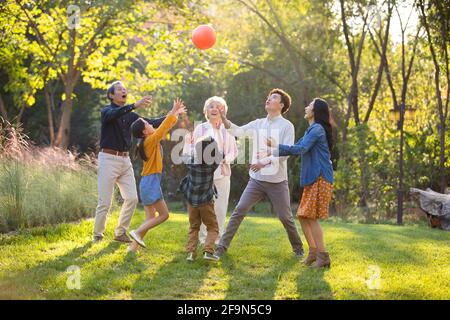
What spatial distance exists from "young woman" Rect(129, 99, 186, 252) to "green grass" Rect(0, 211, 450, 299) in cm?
32

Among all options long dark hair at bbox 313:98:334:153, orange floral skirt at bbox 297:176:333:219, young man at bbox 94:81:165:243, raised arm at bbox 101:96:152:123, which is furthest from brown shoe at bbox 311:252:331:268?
raised arm at bbox 101:96:152:123

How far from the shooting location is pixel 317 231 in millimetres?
6559

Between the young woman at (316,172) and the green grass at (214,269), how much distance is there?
0.42 metres

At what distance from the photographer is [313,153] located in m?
6.64

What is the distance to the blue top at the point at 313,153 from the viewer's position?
256 inches

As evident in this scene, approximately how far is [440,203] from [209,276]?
7772 millimetres

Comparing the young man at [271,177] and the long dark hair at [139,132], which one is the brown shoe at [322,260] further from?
the long dark hair at [139,132]

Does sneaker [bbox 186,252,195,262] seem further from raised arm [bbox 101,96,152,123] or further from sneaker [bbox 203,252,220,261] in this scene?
raised arm [bbox 101,96,152,123]

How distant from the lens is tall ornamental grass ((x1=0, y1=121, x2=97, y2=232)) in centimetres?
852

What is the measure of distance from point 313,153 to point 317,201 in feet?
1.71

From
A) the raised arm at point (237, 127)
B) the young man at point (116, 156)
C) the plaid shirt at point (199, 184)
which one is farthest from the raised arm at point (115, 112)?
the plaid shirt at point (199, 184)
